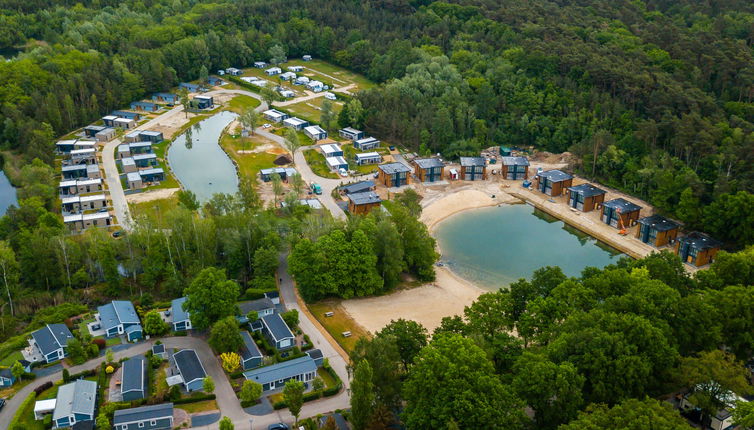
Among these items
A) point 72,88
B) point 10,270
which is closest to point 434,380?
point 10,270

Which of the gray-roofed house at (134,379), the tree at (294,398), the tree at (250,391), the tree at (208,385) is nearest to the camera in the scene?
the tree at (294,398)

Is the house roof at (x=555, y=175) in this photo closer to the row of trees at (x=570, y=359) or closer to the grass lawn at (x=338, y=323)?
the row of trees at (x=570, y=359)

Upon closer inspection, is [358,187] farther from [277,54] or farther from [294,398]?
[277,54]

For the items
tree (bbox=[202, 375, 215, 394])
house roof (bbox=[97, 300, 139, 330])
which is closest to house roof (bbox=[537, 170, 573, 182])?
house roof (bbox=[97, 300, 139, 330])

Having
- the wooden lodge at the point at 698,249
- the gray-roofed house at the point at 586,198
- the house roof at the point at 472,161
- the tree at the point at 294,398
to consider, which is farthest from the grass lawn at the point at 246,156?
the wooden lodge at the point at 698,249

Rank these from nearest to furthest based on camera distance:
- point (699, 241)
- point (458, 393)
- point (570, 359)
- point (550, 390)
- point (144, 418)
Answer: point (458, 393), point (550, 390), point (570, 359), point (144, 418), point (699, 241)

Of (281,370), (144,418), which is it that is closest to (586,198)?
(281,370)
